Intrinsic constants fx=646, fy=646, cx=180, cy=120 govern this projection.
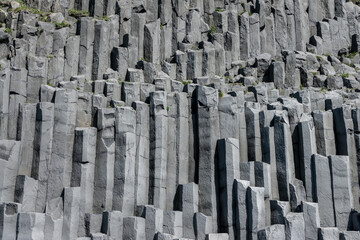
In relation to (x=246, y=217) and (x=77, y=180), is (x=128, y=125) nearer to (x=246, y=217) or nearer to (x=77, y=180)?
(x=77, y=180)

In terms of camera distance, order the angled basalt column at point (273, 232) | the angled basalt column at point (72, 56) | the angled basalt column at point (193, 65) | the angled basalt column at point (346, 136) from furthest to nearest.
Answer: the angled basalt column at point (193, 65), the angled basalt column at point (72, 56), the angled basalt column at point (346, 136), the angled basalt column at point (273, 232)

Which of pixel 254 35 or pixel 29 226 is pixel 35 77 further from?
pixel 254 35

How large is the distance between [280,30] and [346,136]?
7993 millimetres

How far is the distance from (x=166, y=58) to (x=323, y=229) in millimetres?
9560

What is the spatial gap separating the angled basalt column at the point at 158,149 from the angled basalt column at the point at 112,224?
142 cm

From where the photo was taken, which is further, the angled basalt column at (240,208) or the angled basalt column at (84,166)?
the angled basalt column at (240,208)

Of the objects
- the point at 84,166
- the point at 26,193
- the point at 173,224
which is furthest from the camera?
the point at 84,166

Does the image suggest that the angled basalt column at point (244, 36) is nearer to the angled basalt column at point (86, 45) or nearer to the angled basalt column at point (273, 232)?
the angled basalt column at point (86, 45)

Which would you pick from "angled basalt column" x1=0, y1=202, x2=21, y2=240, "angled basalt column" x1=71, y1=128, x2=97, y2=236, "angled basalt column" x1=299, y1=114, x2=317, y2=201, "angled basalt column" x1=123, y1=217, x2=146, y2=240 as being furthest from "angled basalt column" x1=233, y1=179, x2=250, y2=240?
"angled basalt column" x1=0, y1=202, x2=21, y2=240

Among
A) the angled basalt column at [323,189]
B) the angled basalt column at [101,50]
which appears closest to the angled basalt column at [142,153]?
the angled basalt column at [101,50]

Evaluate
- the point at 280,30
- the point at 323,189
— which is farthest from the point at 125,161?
the point at 280,30

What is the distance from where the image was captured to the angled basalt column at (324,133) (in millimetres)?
21750

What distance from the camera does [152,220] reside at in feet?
63.2

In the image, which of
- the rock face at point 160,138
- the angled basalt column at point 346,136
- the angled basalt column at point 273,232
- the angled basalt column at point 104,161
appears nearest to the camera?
the angled basalt column at point 273,232
